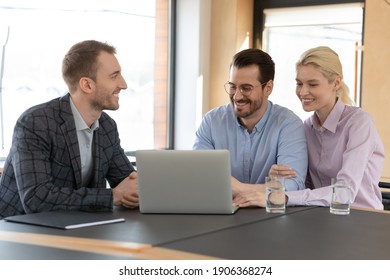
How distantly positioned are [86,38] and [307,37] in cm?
202

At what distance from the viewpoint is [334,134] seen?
3047 mm

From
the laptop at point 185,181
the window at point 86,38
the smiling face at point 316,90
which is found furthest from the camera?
the window at point 86,38

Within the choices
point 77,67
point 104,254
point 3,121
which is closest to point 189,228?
point 104,254

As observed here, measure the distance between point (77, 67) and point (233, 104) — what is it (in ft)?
→ 2.65

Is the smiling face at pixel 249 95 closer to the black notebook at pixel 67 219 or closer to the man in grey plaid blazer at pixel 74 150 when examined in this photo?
the man in grey plaid blazer at pixel 74 150

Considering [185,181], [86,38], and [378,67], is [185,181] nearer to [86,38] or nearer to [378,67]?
[86,38]

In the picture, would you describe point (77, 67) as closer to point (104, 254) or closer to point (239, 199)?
point (239, 199)

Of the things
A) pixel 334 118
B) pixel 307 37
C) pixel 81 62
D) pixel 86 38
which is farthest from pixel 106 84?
pixel 307 37

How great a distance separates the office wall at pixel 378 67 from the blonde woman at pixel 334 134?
226cm

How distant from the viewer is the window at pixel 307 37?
18.5ft

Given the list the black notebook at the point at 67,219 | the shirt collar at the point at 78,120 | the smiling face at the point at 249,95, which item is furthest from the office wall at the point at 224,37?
the black notebook at the point at 67,219

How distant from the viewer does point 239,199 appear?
2633mm

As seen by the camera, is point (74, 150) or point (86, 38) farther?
point (86, 38)

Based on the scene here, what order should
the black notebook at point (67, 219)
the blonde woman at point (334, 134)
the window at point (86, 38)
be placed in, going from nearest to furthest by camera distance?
the black notebook at point (67, 219), the blonde woman at point (334, 134), the window at point (86, 38)
